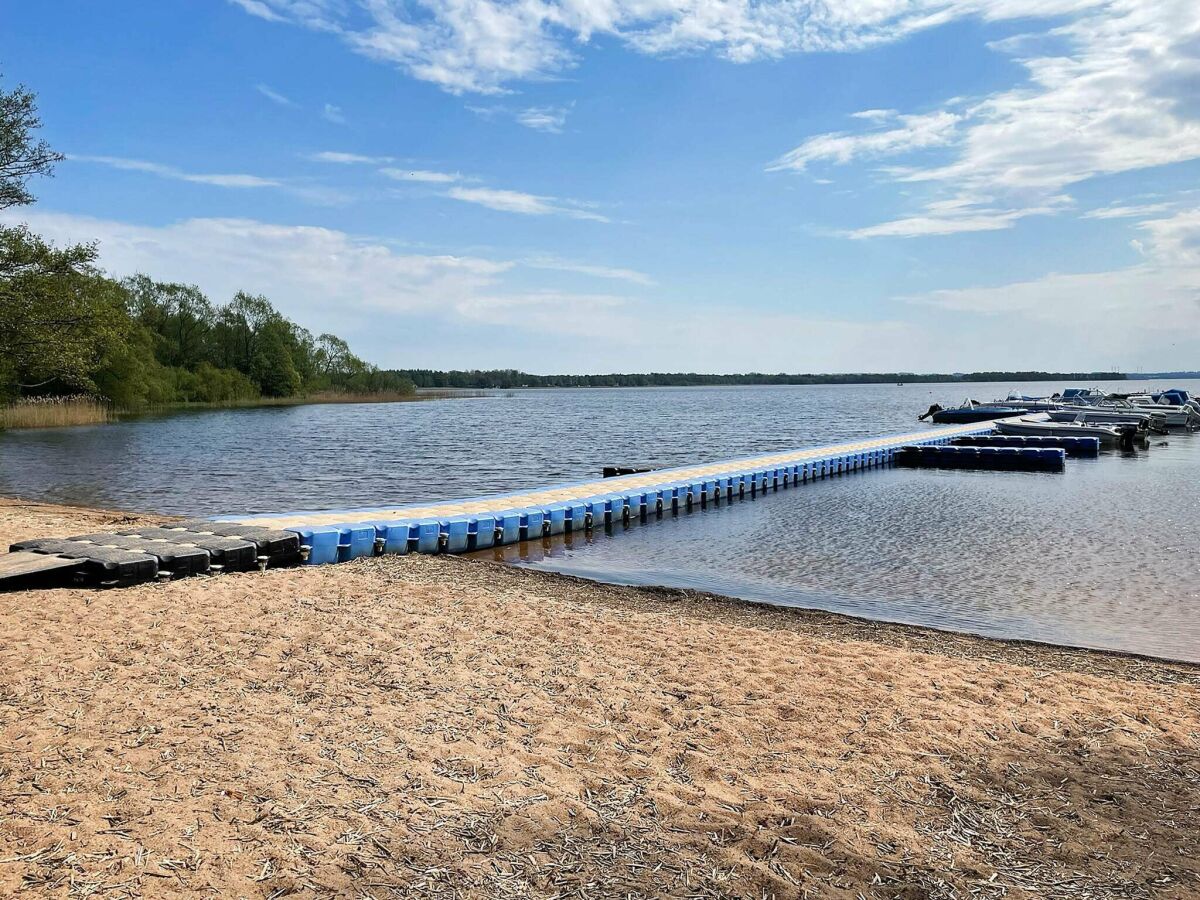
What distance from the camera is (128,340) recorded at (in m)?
60.7

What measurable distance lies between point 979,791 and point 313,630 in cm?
527

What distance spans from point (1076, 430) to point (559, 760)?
41.9 meters

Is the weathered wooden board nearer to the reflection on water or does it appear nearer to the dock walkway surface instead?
the dock walkway surface

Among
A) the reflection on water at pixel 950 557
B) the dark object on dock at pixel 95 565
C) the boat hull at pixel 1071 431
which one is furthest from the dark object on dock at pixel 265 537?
the boat hull at pixel 1071 431

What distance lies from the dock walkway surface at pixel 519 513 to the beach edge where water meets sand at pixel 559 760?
3830 millimetres

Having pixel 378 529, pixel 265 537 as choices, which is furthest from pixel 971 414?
pixel 265 537

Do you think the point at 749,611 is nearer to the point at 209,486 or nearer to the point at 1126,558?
the point at 1126,558

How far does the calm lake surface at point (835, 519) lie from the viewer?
1101 cm

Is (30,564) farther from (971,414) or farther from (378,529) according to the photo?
(971,414)

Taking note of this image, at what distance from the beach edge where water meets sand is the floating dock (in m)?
1.03

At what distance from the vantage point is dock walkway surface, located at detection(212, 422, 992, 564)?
11992 millimetres

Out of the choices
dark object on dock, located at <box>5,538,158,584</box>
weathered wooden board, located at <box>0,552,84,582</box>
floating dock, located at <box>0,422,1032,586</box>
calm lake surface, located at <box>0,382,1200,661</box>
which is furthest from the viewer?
calm lake surface, located at <box>0,382,1200,661</box>

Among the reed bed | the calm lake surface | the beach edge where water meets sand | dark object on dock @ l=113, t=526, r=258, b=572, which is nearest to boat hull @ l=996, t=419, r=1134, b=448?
the calm lake surface

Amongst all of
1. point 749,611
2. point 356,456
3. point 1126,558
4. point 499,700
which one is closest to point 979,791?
A: point 499,700
